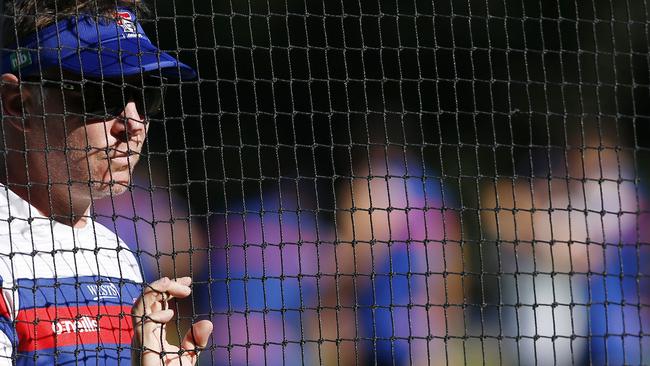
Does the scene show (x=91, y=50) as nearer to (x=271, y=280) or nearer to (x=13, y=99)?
(x=13, y=99)

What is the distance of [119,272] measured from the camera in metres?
2.46

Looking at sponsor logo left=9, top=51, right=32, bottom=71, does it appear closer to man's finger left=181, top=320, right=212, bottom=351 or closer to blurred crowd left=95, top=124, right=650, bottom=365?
man's finger left=181, top=320, right=212, bottom=351

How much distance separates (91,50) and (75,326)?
0.62m

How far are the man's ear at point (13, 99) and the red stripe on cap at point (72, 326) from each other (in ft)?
1.37

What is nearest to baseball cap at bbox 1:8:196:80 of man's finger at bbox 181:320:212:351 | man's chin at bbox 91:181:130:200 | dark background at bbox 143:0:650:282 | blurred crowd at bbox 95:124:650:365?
man's chin at bbox 91:181:130:200

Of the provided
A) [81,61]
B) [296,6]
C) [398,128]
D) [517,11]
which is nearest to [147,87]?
[81,61]

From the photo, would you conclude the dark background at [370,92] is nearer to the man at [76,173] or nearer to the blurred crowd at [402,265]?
the blurred crowd at [402,265]

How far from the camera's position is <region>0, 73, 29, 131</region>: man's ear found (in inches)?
94.0

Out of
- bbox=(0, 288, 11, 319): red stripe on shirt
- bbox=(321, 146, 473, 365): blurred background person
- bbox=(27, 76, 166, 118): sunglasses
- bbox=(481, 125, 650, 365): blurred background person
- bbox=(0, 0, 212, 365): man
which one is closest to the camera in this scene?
bbox=(0, 288, 11, 319): red stripe on shirt

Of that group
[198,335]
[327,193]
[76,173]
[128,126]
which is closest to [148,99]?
[128,126]

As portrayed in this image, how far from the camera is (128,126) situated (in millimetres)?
2445

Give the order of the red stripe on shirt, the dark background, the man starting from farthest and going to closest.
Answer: the dark background, the man, the red stripe on shirt

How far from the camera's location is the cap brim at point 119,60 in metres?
2.42

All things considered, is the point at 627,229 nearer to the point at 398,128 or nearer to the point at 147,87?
the point at 398,128
